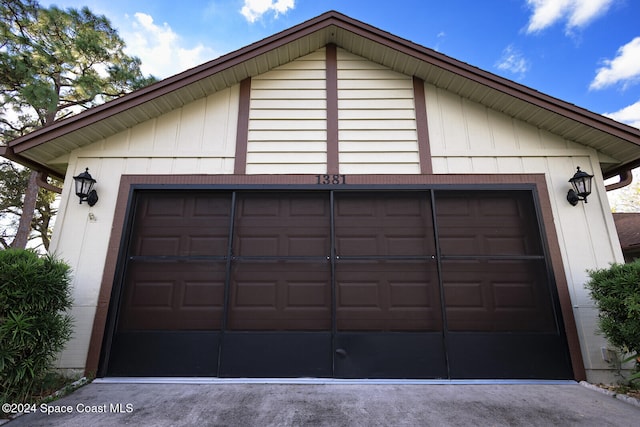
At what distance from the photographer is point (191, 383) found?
301 cm

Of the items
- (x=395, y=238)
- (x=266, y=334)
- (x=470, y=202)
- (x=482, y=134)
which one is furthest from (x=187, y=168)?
(x=482, y=134)

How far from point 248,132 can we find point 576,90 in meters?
14.7

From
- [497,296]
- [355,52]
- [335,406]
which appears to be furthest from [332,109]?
[335,406]

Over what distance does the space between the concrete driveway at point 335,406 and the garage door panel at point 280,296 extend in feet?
2.19

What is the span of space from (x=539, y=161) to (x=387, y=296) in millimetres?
2785

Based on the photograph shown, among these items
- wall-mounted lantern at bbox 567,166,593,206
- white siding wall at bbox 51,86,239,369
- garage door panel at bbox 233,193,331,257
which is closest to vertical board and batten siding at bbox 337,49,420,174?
garage door panel at bbox 233,193,331,257

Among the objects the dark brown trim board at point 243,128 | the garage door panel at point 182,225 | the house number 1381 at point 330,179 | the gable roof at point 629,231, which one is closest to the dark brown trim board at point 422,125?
the house number 1381 at point 330,179

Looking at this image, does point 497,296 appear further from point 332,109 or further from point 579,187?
point 332,109

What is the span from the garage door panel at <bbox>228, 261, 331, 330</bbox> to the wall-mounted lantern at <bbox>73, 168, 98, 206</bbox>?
6.82 feet

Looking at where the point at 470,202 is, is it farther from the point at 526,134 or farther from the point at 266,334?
the point at 266,334

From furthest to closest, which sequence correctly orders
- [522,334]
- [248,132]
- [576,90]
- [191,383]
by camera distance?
[576,90] < [248,132] < [522,334] < [191,383]

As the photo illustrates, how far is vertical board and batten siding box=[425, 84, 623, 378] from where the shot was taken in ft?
10.9

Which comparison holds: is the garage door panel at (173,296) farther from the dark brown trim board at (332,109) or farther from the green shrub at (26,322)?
the dark brown trim board at (332,109)

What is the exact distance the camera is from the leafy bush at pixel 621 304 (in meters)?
2.60
